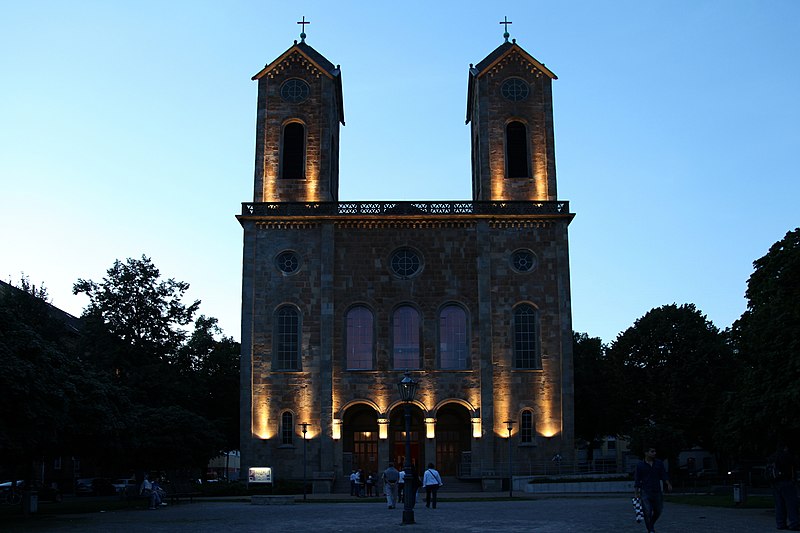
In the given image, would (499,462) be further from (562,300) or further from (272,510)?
(272,510)

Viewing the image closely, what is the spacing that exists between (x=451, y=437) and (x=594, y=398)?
16.6 metres

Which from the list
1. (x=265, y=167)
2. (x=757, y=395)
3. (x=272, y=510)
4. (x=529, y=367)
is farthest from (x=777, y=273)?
(x=265, y=167)

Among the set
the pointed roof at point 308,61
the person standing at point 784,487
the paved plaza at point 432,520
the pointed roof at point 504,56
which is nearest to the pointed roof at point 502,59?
the pointed roof at point 504,56

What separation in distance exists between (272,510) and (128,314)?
98.8ft

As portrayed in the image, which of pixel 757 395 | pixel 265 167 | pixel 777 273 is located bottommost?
pixel 757 395

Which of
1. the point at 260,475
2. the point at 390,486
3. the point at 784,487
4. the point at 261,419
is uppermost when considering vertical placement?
the point at 261,419

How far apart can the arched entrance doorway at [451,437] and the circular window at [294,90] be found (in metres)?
21.8

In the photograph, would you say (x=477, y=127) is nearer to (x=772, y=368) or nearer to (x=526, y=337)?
(x=526, y=337)

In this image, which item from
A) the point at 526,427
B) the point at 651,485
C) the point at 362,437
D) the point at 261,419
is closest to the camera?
the point at 651,485

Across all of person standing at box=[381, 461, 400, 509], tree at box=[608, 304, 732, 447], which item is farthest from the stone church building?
person standing at box=[381, 461, 400, 509]

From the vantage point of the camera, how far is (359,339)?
2160 inches

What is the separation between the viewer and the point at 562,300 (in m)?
54.6

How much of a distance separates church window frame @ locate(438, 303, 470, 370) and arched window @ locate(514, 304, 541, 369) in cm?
294

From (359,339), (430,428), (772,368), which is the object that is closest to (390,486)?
(772,368)
